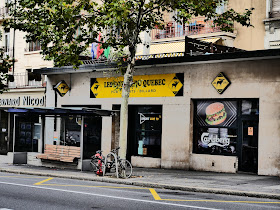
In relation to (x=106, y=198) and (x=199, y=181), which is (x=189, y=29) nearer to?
(x=199, y=181)

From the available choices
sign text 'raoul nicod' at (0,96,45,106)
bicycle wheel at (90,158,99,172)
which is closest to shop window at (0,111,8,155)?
sign text 'raoul nicod' at (0,96,45,106)

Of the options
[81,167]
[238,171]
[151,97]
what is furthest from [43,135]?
[238,171]

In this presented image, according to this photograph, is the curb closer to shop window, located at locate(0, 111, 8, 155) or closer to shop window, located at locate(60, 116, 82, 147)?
shop window, located at locate(60, 116, 82, 147)

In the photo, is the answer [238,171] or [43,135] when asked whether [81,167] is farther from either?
[238,171]

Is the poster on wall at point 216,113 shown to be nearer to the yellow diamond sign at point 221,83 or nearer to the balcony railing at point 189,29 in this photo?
the yellow diamond sign at point 221,83

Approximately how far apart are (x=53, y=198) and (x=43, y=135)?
35.3 feet

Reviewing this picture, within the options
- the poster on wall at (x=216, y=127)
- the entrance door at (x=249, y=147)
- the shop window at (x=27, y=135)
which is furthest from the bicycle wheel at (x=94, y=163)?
the entrance door at (x=249, y=147)

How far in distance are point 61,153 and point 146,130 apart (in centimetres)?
451

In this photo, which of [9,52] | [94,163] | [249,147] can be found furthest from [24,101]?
[249,147]

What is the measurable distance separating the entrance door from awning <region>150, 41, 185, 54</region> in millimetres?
6088

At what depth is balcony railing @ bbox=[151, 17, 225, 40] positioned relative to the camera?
24.9 metres

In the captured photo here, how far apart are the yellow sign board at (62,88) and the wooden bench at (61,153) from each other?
18.3 feet

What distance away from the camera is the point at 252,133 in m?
19.8

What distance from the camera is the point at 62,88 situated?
27.0m
